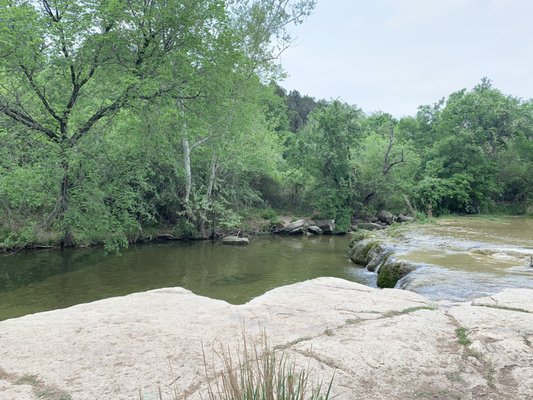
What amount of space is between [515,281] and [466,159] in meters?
24.1

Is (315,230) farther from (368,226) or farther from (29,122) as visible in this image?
(29,122)

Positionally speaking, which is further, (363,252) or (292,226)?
(292,226)

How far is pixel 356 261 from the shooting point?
13508 millimetres

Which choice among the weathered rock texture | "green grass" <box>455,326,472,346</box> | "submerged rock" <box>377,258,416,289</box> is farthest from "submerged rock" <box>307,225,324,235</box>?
"green grass" <box>455,326,472,346</box>

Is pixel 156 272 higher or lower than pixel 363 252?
lower

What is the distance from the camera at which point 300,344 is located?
11.6ft

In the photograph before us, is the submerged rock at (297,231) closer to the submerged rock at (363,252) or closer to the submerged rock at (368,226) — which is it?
the submerged rock at (368,226)

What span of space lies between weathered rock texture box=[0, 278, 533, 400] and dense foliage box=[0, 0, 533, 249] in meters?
8.16

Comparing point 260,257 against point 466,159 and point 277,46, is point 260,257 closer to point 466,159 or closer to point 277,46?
point 277,46

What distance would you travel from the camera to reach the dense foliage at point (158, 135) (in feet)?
36.6

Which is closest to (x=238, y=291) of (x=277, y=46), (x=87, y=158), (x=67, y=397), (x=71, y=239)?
(x=87, y=158)

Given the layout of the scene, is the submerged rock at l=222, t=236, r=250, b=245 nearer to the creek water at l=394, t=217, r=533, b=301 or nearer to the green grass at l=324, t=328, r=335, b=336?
the creek water at l=394, t=217, r=533, b=301

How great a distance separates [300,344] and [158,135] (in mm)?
12278

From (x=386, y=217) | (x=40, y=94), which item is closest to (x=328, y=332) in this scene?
(x=40, y=94)
